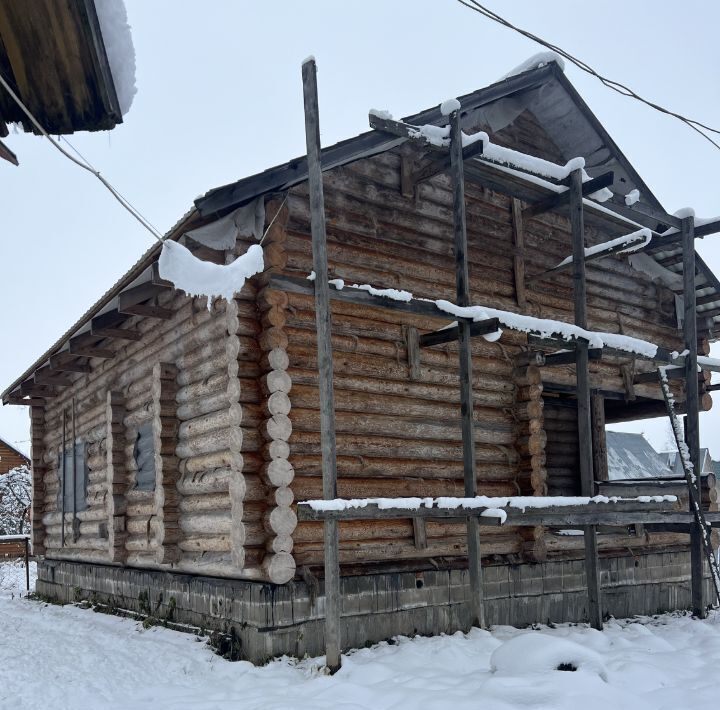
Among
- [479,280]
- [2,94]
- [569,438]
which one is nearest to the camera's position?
[2,94]

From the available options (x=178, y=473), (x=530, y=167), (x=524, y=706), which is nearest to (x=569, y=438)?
(x=530, y=167)

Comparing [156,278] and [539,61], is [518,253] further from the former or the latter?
[156,278]

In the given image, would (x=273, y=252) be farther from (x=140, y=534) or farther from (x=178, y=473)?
(x=140, y=534)

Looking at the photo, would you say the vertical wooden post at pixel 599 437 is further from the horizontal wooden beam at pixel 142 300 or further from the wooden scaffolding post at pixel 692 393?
the horizontal wooden beam at pixel 142 300

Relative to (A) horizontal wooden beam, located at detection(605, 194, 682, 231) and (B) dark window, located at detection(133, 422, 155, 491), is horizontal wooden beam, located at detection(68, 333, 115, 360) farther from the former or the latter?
(A) horizontal wooden beam, located at detection(605, 194, 682, 231)

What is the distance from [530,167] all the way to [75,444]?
934cm

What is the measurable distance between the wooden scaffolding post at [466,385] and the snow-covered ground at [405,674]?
1.59 feet

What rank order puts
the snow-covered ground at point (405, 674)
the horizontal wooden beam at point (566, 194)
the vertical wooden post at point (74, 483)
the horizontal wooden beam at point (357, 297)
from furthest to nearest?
the vertical wooden post at point (74, 483) < the horizontal wooden beam at point (566, 194) < the horizontal wooden beam at point (357, 297) < the snow-covered ground at point (405, 674)

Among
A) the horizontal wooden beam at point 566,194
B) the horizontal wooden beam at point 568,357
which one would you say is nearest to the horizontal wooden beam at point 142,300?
the horizontal wooden beam at point 568,357

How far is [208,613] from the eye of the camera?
8.52m

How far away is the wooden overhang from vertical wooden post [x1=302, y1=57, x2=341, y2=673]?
304 cm

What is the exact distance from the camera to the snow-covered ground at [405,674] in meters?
5.84

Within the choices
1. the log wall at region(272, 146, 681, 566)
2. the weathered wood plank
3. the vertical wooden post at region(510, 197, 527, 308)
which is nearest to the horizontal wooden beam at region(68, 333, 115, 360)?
the log wall at region(272, 146, 681, 566)

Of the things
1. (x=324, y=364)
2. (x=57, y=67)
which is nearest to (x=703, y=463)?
(x=324, y=364)
